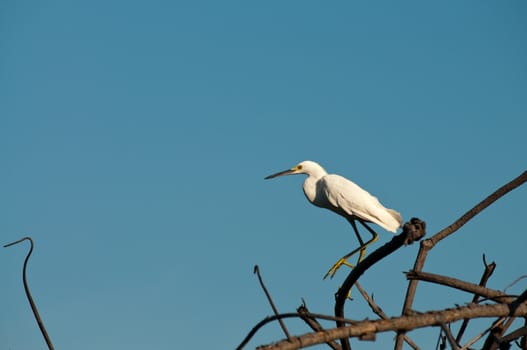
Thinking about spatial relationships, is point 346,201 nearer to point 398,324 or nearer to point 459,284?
point 459,284

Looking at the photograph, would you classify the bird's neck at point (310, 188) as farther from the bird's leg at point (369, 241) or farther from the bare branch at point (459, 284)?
the bare branch at point (459, 284)

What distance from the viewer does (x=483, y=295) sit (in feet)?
11.4

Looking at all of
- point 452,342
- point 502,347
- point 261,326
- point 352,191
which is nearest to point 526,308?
point 502,347

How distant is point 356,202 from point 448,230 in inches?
177

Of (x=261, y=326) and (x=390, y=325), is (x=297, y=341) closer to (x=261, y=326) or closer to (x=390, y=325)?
(x=261, y=326)

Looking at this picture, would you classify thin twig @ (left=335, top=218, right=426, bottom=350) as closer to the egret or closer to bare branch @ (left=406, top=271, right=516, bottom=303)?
bare branch @ (left=406, top=271, right=516, bottom=303)

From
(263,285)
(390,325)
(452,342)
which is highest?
(263,285)

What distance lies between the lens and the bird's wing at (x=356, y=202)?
25.2 feet

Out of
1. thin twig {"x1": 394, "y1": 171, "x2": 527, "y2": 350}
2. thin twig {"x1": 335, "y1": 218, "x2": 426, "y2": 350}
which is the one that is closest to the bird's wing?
thin twig {"x1": 394, "y1": 171, "x2": 527, "y2": 350}

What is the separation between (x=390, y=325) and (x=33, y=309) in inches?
51.0

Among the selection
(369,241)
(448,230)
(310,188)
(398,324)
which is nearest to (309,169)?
(310,188)

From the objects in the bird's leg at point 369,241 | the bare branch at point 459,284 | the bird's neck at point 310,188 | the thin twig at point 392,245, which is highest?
the bird's neck at point 310,188

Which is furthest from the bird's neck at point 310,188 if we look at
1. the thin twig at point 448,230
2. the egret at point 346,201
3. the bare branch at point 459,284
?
the bare branch at point 459,284

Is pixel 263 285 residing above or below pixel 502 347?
above
